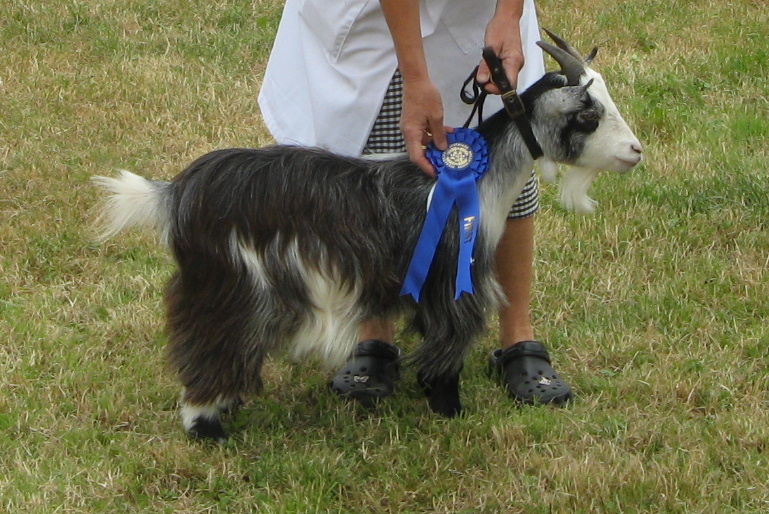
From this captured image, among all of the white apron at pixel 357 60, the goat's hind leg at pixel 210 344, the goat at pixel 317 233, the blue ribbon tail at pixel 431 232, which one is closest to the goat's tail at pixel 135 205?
the goat at pixel 317 233

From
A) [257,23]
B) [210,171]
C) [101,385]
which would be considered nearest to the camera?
[210,171]

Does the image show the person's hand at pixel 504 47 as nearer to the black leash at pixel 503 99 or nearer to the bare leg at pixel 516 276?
the black leash at pixel 503 99

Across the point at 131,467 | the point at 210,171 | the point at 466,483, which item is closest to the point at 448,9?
the point at 210,171

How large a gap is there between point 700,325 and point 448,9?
5.22ft

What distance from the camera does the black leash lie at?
304 centimetres

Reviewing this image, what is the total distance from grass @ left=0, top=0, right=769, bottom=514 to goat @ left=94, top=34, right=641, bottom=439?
0.33 m

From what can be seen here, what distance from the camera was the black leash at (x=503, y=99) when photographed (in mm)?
3035

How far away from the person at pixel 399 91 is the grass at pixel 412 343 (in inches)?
5.2

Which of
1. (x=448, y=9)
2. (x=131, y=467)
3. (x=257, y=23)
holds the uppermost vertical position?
(x=448, y=9)

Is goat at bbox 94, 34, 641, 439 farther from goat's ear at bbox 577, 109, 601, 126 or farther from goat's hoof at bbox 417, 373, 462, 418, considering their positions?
goat's hoof at bbox 417, 373, 462, 418

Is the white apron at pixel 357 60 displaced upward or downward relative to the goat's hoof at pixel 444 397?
upward

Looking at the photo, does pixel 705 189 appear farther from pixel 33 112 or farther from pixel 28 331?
pixel 33 112

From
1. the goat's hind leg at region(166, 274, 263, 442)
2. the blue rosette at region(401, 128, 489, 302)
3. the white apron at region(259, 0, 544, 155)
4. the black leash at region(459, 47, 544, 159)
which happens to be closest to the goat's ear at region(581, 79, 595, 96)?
the black leash at region(459, 47, 544, 159)

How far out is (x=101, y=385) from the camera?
3.81 meters
